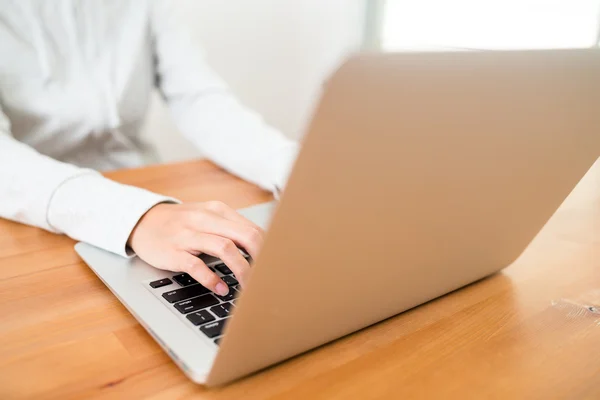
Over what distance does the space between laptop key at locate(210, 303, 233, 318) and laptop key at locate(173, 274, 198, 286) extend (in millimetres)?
58

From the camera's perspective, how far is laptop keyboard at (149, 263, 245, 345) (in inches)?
15.8

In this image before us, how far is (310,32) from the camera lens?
7.72 ft

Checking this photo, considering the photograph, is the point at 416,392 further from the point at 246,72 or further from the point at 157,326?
the point at 246,72

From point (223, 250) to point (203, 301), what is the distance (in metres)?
0.05

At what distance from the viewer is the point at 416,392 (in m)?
0.36

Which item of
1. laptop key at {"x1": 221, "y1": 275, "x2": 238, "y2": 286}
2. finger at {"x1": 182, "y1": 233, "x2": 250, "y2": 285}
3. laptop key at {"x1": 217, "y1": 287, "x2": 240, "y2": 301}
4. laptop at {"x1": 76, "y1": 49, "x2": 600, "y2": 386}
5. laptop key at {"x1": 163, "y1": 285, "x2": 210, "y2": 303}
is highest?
laptop at {"x1": 76, "y1": 49, "x2": 600, "y2": 386}

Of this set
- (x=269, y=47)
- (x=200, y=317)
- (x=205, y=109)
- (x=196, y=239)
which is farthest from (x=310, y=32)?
(x=200, y=317)

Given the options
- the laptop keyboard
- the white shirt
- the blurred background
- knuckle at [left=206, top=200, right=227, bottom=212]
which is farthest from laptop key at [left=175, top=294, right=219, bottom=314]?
the blurred background

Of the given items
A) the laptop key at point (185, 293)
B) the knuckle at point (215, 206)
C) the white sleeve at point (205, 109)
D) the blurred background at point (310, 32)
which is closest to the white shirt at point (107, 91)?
the white sleeve at point (205, 109)

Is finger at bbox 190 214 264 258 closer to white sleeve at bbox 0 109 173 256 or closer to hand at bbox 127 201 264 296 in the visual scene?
hand at bbox 127 201 264 296

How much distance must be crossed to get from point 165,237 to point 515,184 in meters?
0.33

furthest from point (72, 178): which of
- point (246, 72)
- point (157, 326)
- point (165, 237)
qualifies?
point (246, 72)

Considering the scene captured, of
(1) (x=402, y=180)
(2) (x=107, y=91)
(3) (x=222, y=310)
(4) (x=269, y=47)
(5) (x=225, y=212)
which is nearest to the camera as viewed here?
(1) (x=402, y=180)

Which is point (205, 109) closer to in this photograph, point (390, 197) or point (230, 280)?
point (230, 280)
